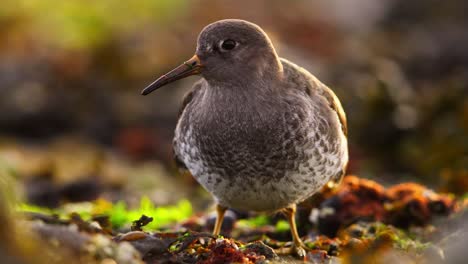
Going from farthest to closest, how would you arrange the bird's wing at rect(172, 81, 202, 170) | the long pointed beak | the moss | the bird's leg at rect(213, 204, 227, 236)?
the moss
the bird's leg at rect(213, 204, 227, 236)
the bird's wing at rect(172, 81, 202, 170)
the long pointed beak

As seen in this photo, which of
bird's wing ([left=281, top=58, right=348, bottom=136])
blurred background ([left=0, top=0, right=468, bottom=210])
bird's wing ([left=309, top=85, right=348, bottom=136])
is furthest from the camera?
blurred background ([left=0, top=0, right=468, bottom=210])

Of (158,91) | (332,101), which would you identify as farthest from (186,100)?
(158,91)

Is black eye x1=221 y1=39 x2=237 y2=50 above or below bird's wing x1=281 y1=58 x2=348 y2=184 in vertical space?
below

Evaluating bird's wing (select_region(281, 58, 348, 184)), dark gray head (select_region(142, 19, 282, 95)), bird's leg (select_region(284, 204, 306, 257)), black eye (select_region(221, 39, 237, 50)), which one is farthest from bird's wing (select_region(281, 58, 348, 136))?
bird's leg (select_region(284, 204, 306, 257))

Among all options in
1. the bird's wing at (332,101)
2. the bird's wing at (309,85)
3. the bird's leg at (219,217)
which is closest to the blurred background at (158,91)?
the bird's wing at (332,101)

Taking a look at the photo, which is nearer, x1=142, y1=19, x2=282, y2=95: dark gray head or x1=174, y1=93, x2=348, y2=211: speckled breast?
x1=174, y1=93, x2=348, y2=211: speckled breast

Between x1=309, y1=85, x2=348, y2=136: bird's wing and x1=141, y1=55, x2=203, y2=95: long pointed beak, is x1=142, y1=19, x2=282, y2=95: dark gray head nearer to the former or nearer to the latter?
x1=141, y1=55, x2=203, y2=95: long pointed beak

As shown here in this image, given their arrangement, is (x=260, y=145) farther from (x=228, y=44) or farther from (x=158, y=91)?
(x=158, y=91)

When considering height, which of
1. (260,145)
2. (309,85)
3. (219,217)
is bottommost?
(219,217)
